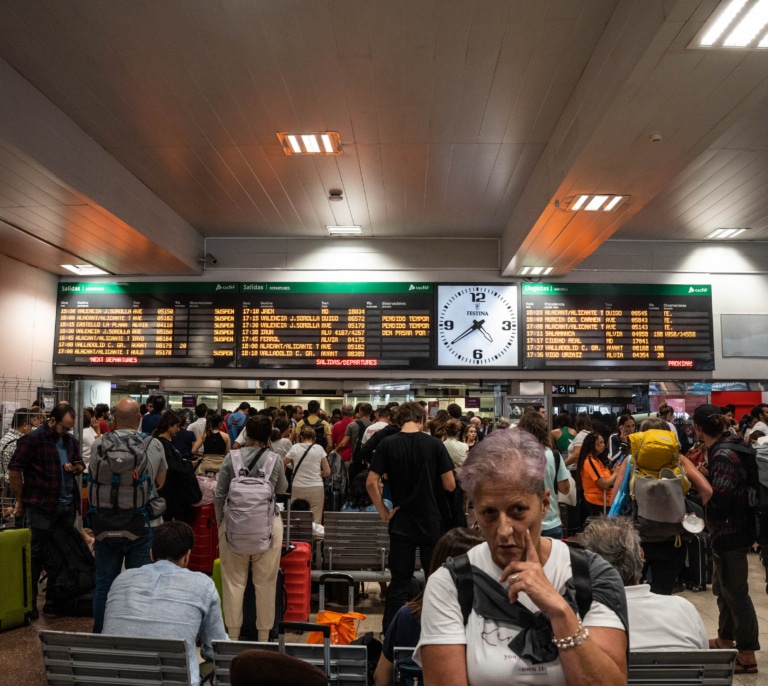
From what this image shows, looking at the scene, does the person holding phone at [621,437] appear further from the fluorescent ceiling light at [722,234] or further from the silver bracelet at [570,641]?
the silver bracelet at [570,641]

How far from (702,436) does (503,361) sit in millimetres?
5593

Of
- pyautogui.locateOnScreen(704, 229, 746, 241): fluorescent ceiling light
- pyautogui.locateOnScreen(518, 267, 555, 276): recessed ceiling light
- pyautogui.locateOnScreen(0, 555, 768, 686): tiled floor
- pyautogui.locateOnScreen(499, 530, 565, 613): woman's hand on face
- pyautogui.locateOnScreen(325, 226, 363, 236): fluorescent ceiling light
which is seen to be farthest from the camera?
pyautogui.locateOnScreen(325, 226, 363, 236): fluorescent ceiling light

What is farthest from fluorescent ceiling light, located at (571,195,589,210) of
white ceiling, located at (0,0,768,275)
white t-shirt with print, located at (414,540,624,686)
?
white t-shirt with print, located at (414,540,624,686)

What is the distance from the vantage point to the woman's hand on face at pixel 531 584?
1.41 meters

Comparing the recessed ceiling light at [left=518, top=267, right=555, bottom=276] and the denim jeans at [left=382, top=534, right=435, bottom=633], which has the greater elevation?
the recessed ceiling light at [left=518, top=267, right=555, bottom=276]

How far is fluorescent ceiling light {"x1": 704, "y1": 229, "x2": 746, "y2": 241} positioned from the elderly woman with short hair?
386 inches

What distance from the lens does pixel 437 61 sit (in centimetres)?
544

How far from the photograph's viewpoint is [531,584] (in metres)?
1.41

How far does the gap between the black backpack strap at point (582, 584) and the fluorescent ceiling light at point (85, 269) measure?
9935 millimetres

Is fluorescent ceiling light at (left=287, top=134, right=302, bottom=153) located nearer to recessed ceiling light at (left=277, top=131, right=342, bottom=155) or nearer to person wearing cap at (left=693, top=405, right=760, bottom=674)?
recessed ceiling light at (left=277, top=131, right=342, bottom=155)

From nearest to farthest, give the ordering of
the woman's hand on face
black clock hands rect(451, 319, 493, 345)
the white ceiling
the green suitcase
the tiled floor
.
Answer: the woman's hand on face → the tiled floor → the white ceiling → the green suitcase → black clock hands rect(451, 319, 493, 345)

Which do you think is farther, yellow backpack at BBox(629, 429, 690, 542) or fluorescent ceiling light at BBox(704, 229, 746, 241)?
fluorescent ceiling light at BBox(704, 229, 746, 241)

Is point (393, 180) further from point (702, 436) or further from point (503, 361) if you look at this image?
point (702, 436)

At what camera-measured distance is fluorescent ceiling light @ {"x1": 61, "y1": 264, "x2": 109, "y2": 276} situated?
33.3ft
